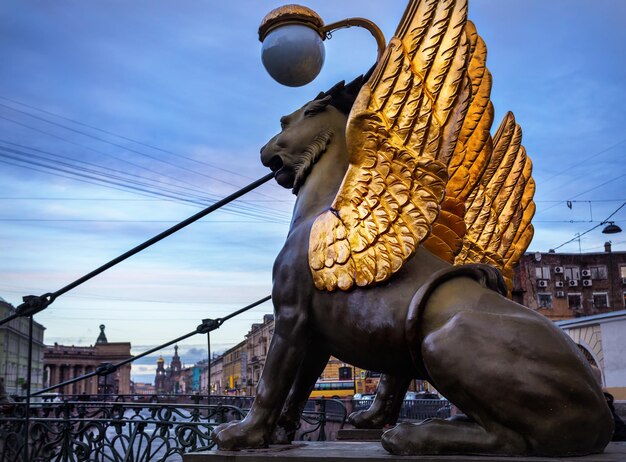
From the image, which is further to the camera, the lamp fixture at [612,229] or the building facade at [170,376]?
the building facade at [170,376]

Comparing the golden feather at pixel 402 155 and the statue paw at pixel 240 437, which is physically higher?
the golden feather at pixel 402 155

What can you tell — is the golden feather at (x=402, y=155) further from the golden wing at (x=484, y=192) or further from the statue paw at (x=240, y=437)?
the statue paw at (x=240, y=437)

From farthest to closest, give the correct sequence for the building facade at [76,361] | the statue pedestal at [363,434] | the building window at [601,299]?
1. the building facade at [76,361]
2. the building window at [601,299]
3. the statue pedestal at [363,434]

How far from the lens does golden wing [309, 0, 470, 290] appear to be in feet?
9.11

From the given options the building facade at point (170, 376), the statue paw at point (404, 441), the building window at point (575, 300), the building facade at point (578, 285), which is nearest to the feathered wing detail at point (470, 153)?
the statue paw at point (404, 441)

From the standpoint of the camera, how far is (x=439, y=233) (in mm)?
3047

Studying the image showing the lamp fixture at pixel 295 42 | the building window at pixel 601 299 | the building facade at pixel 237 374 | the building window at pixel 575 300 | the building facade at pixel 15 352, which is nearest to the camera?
the lamp fixture at pixel 295 42

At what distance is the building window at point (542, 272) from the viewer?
47719mm

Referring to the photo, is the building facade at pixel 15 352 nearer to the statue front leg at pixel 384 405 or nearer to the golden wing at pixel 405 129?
the statue front leg at pixel 384 405

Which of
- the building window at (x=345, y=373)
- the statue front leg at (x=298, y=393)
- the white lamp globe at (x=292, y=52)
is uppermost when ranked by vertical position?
the white lamp globe at (x=292, y=52)

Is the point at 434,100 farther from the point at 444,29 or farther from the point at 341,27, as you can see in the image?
the point at 341,27

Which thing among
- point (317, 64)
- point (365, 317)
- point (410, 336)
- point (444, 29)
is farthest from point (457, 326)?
point (317, 64)

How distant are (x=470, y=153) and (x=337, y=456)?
164cm

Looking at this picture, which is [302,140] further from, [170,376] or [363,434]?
[170,376]
